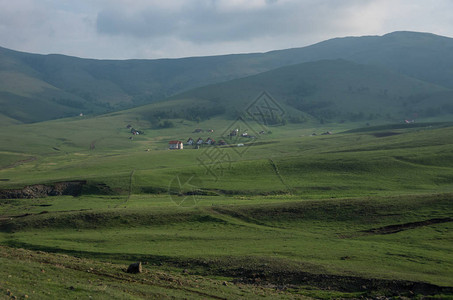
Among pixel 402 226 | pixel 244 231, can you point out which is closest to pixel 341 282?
pixel 244 231

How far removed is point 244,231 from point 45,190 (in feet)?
139

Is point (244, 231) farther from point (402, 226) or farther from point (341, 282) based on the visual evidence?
point (341, 282)

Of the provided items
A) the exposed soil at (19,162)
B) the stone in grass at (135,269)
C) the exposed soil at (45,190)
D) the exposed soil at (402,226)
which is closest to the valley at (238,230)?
the exposed soil at (402,226)

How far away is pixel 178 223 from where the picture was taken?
48344 mm

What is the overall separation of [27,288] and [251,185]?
181ft

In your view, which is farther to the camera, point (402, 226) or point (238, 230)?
point (238, 230)

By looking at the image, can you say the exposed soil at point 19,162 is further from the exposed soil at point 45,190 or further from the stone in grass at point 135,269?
the stone in grass at point 135,269

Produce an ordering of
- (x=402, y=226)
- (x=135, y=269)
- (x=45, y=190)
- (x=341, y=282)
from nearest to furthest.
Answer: (x=341, y=282) → (x=135, y=269) → (x=402, y=226) → (x=45, y=190)

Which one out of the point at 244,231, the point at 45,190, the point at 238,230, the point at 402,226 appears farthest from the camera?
the point at 45,190

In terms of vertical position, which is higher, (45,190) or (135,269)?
(135,269)

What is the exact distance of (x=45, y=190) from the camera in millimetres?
72875

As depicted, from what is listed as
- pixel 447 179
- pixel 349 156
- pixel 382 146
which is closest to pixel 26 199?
pixel 349 156

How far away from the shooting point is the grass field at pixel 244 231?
28625mm

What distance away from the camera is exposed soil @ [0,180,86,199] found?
70.0 m
